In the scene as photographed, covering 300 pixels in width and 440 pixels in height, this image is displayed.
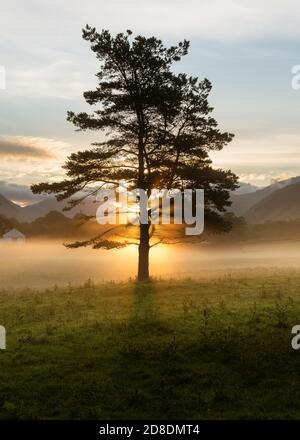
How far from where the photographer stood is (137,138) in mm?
29125

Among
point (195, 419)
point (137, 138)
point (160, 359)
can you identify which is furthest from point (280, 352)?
point (137, 138)

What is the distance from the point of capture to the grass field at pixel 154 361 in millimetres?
10078

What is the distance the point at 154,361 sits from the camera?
12.5 meters

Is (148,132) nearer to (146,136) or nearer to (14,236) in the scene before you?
(146,136)

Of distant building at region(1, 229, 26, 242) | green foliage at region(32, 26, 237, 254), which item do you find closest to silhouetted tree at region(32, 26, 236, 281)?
green foliage at region(32, 26, 237, 254)

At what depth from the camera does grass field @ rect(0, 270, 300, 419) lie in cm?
1008

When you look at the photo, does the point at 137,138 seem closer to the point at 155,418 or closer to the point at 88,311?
the point at 88,311
